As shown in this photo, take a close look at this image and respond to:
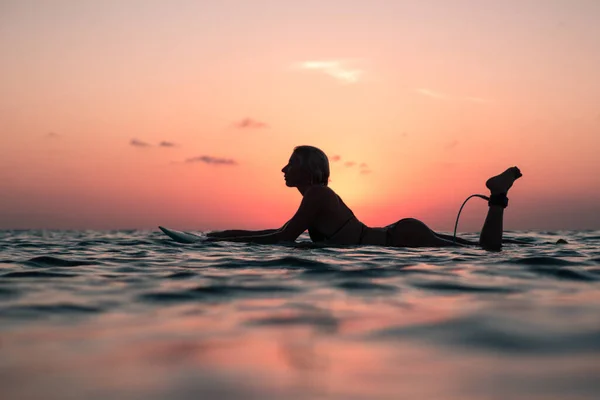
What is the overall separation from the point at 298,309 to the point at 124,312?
1.01 metres

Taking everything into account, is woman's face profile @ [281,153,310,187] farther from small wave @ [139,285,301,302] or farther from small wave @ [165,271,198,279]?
small wave @ [139,285,301,302]

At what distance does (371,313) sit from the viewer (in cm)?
326

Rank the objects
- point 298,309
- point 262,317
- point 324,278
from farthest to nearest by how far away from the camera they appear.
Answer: point 324,278
point 298,309
point 262,317

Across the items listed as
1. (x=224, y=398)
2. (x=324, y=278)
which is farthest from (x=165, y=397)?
(x=324, y=278)

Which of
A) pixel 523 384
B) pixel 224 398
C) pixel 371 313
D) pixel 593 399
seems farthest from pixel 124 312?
pixel 593 399

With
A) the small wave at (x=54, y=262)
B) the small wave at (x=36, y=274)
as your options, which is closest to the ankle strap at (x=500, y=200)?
the small wave at (x=54, y=262)

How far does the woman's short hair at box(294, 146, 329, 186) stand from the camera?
7.78 m

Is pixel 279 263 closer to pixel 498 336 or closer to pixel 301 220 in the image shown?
pixel 301 220

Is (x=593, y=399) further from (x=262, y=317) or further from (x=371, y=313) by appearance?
(x=262, y=317)

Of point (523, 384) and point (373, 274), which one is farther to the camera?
point (373, 274)

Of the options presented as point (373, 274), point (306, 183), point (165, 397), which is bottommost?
point (165, 397)

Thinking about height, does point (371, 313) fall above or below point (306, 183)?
below

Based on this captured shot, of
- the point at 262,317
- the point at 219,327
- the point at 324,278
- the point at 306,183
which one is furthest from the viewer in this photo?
the point at 306,183

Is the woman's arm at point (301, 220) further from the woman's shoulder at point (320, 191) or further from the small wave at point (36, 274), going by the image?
the small wave at point (36, 274)
